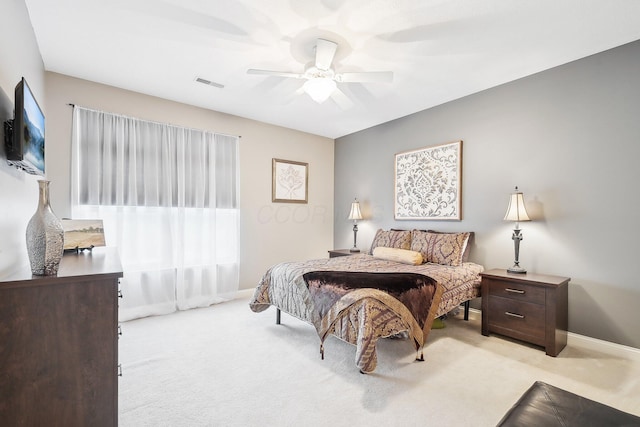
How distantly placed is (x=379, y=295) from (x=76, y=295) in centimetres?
186

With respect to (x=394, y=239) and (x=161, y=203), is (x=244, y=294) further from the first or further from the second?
(x=394, y=239)

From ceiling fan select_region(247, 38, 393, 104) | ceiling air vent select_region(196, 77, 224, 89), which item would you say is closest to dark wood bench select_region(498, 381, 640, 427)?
ceiling fan select_region(247, 38, 393, 104)

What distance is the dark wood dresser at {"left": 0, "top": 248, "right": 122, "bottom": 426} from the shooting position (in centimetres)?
115

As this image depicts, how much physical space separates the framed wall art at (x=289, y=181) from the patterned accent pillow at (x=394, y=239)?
1.58 meters

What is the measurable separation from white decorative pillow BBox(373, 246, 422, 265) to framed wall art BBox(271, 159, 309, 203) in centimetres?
182

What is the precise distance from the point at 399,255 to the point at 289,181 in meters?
2.30

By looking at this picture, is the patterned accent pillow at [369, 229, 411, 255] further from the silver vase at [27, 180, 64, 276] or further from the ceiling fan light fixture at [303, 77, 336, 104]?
the silver vase at [27, 180, 64, 276]

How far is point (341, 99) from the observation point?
3721mm

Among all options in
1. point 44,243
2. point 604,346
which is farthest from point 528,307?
point 44,243

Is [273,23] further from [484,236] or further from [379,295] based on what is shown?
[484,236]

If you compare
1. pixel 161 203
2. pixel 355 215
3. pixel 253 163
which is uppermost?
pixel 253 163

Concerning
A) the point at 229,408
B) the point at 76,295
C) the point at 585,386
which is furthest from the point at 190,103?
the point at 585,386

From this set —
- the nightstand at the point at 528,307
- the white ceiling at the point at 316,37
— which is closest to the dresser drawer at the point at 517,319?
the nightstand at the point at 528,307

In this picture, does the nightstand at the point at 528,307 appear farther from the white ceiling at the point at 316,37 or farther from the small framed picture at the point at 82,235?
the small framed picture at the point at 82,235
